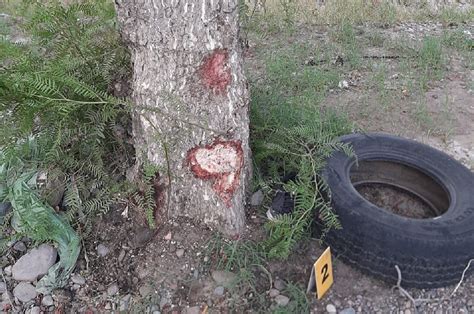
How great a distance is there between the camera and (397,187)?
2.74 metres

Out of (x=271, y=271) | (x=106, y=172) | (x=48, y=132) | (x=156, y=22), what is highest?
(x=156, y=22)

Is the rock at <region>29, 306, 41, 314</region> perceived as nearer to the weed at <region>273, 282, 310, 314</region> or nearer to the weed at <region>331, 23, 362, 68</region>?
the weed at <region>273, 282, 310, 314</region>

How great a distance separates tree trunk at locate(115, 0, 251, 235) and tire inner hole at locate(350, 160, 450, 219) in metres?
0.68

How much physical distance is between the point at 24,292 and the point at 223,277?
0.89 metres

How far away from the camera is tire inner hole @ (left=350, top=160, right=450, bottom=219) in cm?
268

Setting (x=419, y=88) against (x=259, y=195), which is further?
(x=419, y=88)

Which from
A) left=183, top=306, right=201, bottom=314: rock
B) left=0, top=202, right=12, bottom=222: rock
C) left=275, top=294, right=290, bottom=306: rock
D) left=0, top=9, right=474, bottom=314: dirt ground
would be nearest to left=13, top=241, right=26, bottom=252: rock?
left=0, top=202, right=12, bottom=222: rock

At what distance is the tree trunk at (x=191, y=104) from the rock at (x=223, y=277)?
0.69 feet

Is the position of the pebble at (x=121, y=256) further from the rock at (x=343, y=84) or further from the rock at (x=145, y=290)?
the rock at (x=343, y=84)

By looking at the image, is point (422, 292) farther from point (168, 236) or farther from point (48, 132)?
point (48, 132)

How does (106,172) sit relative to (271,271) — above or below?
above

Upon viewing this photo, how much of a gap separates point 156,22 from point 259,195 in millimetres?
986

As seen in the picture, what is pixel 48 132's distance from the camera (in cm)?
235

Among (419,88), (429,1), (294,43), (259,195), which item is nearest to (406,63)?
(419,88)
